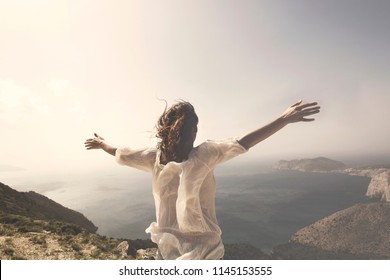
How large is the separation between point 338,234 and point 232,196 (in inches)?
2119

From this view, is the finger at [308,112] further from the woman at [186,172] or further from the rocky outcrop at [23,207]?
the rocky outcrop at [23,207]

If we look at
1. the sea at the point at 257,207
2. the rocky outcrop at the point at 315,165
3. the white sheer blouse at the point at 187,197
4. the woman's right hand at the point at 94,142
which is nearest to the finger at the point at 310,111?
the white sheer blouse at the point at 187,197

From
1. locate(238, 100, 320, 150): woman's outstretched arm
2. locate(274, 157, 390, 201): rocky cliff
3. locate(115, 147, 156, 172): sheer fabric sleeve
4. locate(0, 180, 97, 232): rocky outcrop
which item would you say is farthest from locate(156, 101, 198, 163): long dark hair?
locate(274, 157, 390, 201): rocky cliff

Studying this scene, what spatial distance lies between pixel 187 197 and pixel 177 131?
0.37 m

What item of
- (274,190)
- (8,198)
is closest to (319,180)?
(274,190)

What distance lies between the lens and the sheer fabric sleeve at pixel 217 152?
1.61m

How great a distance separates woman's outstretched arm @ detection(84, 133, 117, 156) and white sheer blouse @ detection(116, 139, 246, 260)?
0.59 ft

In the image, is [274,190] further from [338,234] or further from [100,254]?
[100,254]

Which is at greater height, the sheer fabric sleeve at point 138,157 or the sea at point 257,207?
the sheer fabric sleeve at point 138,157

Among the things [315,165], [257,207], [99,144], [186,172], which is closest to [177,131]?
[186,172]

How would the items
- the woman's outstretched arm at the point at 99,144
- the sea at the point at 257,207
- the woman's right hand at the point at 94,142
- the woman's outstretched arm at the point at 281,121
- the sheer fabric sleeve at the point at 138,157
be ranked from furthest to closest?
1. the sea at the point at 257,207
2. the woman's right hand at the point at 94,142
3. the woman's outstretched arm at the point at 99,144
4. the sheer fabric sleeve at the point at 138,157
5. the woman's outstretched arm at the point at 281,121

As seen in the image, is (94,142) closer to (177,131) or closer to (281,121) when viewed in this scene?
(177,131)

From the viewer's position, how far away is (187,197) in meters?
1.64

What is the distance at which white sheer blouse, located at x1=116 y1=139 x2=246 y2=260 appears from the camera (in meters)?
1.63
